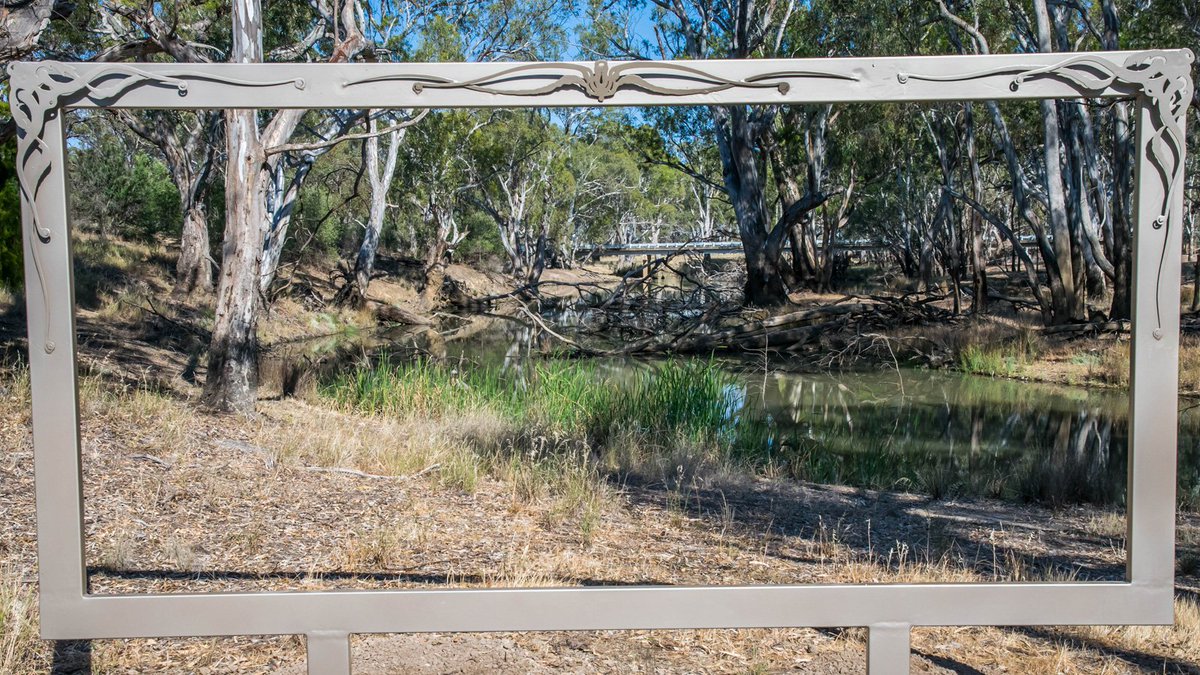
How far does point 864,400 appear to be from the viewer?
558 inches

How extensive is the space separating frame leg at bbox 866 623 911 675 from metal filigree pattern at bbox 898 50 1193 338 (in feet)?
3.96

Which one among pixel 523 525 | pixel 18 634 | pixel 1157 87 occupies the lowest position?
pixel 523 525

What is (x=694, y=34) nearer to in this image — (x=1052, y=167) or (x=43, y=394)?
(x=1052, y=167)

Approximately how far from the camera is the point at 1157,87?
2.95 meters

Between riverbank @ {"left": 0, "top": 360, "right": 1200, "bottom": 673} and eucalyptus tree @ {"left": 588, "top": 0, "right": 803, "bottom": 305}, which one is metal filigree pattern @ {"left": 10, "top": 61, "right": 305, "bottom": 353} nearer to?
riverbank @ {"left": 0, "top": 360, "right": 1200, "bottom": 673}

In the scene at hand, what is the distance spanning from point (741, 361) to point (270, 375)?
8.38 metres

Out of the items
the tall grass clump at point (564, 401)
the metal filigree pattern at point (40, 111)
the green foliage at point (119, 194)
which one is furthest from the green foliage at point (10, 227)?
the metal filigree pattern at point (40, 111)

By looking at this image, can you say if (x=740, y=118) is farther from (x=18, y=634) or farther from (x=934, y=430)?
(x=18, y=634)

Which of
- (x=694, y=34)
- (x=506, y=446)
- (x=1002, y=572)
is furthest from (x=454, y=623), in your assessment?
(x=694, y=34)

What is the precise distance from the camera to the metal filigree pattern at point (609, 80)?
9.75ft

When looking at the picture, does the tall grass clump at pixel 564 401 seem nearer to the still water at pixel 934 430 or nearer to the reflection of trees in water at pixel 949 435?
the still water at pixel 934 430

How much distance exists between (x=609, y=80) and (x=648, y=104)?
140 mm

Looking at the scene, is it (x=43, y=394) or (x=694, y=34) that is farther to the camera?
(x=694, y=34)

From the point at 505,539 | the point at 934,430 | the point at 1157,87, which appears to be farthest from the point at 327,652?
the point at 934,430
